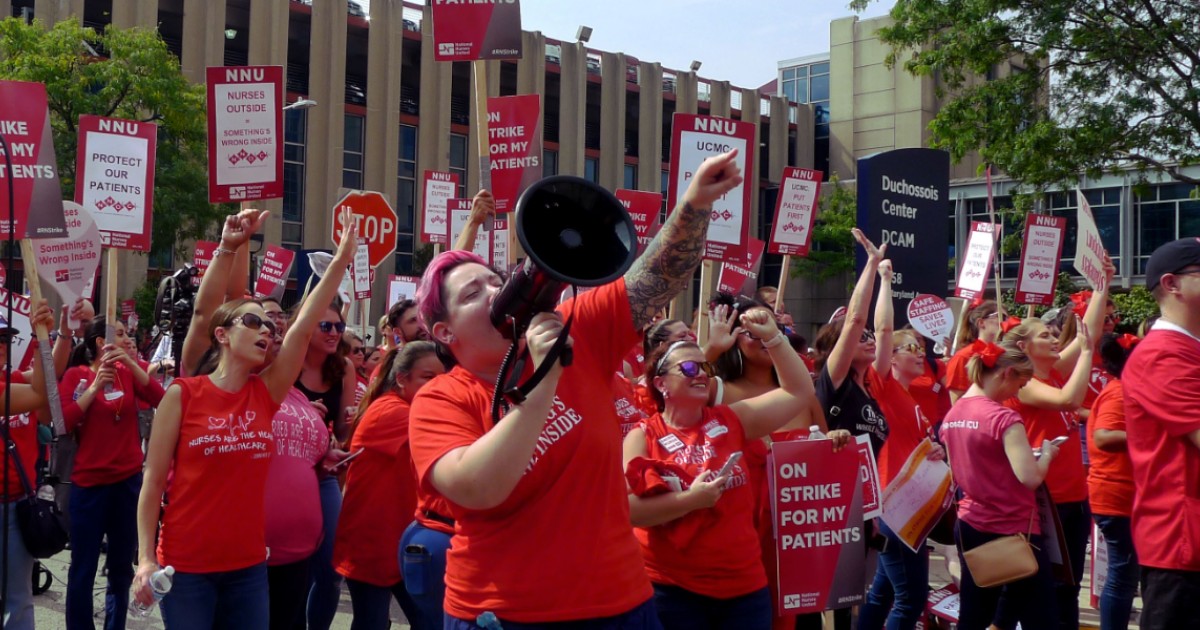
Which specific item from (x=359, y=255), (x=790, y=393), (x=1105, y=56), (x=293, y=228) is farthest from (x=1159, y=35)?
(x=293, y=228)

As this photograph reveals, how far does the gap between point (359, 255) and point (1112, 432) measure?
7290mm

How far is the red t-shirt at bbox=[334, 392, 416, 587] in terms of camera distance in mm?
5684

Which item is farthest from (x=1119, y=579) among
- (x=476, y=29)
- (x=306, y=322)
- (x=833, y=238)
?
(x=833, y=238)

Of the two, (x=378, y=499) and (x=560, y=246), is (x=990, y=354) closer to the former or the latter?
(x=378, y=499)

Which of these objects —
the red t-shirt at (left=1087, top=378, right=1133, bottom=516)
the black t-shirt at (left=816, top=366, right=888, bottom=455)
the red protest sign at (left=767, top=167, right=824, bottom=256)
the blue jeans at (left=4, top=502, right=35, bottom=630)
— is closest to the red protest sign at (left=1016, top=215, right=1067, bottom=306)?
the red protest sign at (left=767, top=167, right=824, bottom=256)

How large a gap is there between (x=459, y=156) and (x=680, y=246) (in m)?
40.8

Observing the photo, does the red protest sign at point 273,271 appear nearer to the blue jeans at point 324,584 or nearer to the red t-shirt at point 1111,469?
the blue jeans at point 324,584

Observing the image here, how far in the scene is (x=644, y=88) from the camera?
47125mm

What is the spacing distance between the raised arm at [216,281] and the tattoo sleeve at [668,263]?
2567 millimetres

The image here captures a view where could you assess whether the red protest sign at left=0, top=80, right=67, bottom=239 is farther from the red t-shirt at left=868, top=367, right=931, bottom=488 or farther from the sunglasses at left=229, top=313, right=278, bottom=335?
the red t-shirt at left=868, top=367, right=931, bottom=488

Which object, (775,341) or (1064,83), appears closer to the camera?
(775,341)

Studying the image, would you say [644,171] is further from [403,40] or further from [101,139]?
[101,139]

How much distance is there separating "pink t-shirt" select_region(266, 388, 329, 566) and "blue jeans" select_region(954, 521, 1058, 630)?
3229 millimetres

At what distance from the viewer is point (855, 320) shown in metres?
6.06
